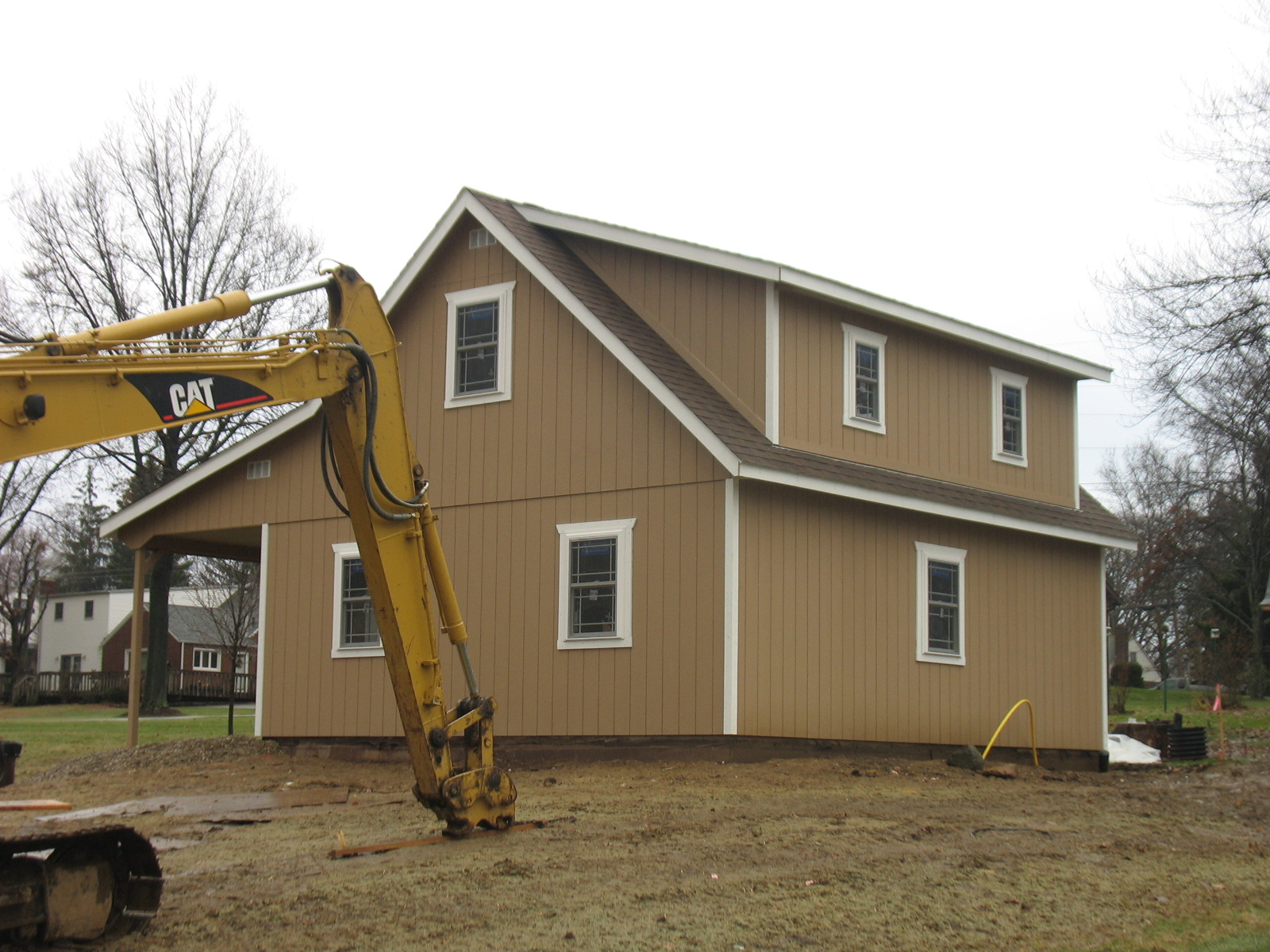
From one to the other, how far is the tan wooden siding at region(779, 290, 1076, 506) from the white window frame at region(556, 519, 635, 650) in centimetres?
238

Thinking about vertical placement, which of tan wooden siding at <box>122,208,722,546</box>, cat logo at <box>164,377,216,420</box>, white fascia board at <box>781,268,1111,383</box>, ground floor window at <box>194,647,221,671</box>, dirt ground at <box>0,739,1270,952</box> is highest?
white fascia board at <box>781,268,1111,383</box>

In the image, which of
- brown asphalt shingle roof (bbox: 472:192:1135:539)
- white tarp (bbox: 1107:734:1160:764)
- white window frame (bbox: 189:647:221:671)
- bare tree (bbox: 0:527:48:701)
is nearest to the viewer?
brown asphalt shingle roof (bbox: 472:192:1135:539)

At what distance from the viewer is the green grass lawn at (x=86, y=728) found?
2441 cm

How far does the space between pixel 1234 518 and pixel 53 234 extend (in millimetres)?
43111

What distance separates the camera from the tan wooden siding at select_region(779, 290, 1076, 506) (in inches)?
695

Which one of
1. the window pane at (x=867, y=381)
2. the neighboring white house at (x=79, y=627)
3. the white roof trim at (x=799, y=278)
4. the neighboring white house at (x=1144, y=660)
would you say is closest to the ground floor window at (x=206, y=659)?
the neighboring white house at (x=79, y=627)

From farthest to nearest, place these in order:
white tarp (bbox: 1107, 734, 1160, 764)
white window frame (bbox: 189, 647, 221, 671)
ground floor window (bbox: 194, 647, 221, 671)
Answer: ground floor window (bbox: 194, 647, 221, 671)
white window frame (bbox: 189, 647, 221, 671)
white tarp (bbox: 1107, 734, 1160, 764)

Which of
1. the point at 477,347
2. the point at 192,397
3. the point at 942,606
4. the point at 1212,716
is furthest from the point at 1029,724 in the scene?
the point at 1212,716

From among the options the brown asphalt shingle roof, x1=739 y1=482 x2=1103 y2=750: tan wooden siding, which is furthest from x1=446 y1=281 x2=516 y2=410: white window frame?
x1=739 y1=482 x2=1103 y2=750: tan wooden siding

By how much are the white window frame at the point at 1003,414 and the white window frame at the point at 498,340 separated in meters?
7.50

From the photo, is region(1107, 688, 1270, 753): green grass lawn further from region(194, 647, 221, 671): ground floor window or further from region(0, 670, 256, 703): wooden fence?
region(194, 647, 221, 671): ground floor window

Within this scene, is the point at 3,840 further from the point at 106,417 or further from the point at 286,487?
the point at 286,487

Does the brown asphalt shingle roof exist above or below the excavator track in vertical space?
above

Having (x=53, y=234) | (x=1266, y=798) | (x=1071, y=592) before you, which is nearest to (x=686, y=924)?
(x=1266, y=798)
